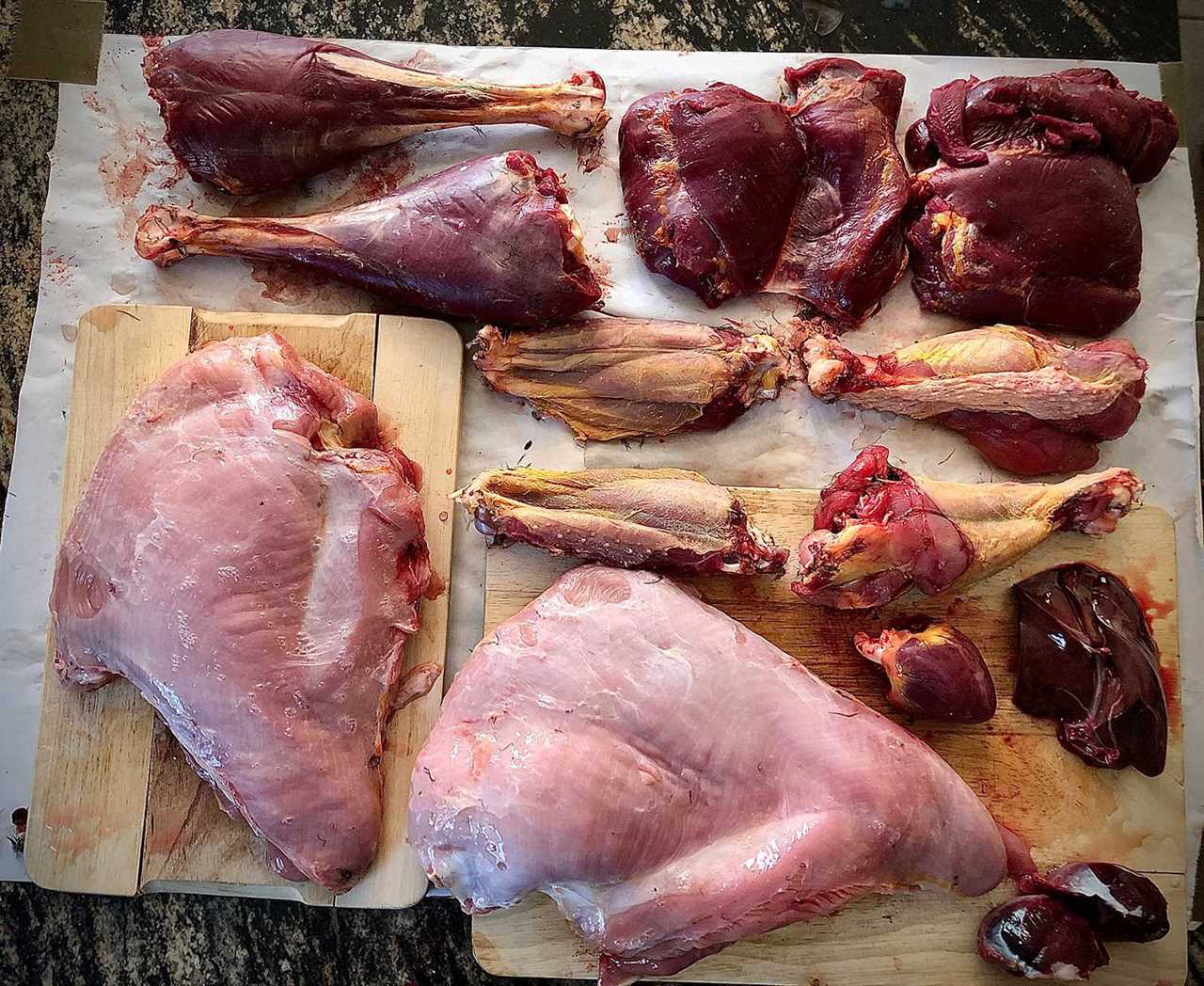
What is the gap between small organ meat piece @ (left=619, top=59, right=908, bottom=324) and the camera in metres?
2.37

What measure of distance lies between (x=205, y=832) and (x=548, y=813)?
0.95 m

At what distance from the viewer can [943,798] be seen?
6.76ft

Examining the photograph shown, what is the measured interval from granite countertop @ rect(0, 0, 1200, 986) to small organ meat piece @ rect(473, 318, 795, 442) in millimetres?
917

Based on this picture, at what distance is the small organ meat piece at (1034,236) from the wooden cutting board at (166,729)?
A: 4.34 feet

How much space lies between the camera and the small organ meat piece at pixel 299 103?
2350 millimetres

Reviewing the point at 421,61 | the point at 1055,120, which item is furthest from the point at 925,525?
Result: the point at 421,61

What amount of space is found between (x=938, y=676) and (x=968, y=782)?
13.7 inches

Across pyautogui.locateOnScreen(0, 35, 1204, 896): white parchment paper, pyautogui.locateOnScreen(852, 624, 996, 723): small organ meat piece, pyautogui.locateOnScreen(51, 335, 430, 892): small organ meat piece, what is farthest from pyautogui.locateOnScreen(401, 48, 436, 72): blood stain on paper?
pyautogui.locateOnScreen(852, 624, 996, 723): small organ meat piece

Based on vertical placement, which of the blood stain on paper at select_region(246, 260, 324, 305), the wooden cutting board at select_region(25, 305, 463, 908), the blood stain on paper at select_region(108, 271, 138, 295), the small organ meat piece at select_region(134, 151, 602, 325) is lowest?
the wooden cutting board at select_region(25, 305, 463, 908)

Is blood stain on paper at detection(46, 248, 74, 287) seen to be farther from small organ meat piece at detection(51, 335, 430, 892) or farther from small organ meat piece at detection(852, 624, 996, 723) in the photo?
small organ meat piece at detection(852, 624, 996, 723)

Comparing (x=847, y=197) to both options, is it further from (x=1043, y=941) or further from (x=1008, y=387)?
(x=1043, y=941)

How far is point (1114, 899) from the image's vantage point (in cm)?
210

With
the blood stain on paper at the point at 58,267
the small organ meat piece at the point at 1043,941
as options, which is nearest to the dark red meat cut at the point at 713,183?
the blood stain on paper at the point at 58,267

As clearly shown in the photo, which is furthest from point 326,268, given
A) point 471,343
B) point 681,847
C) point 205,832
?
point 681,847
